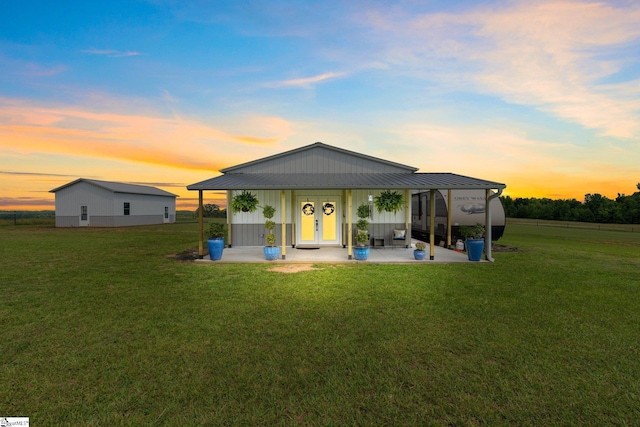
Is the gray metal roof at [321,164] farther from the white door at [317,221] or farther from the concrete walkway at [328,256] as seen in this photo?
the concrete walkway at [328,256]

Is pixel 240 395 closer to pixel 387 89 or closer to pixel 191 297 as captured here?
pixel 191 297

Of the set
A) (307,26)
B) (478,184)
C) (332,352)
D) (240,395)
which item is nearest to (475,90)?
(478,184)

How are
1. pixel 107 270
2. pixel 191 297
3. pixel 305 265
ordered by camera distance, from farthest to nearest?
1. pixel 305 265
2. pixel 107 270
3. pixel 191 297

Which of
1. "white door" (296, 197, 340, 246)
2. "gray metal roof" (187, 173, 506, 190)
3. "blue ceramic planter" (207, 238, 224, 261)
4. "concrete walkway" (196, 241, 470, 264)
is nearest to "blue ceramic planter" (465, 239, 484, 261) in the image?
"concrete walkway" (196, 241, 470, 264)

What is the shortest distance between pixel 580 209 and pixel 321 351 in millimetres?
64984

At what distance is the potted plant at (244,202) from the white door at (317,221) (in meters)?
2.30

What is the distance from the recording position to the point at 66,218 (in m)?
30.4

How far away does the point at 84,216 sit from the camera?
30.4m

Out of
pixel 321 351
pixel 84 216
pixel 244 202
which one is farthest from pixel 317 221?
pixel 84 216

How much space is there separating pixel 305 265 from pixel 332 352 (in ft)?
21.0

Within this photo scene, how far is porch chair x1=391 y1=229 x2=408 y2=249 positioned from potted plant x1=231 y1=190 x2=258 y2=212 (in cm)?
686

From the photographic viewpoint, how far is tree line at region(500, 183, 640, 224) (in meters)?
46.5

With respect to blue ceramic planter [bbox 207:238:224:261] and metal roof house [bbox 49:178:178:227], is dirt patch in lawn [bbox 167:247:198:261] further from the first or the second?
metal roof house [bbox 49:178:178:227]

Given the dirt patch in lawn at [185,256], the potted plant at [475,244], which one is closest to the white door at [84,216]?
the dirt patch in lawn at [185,256]
